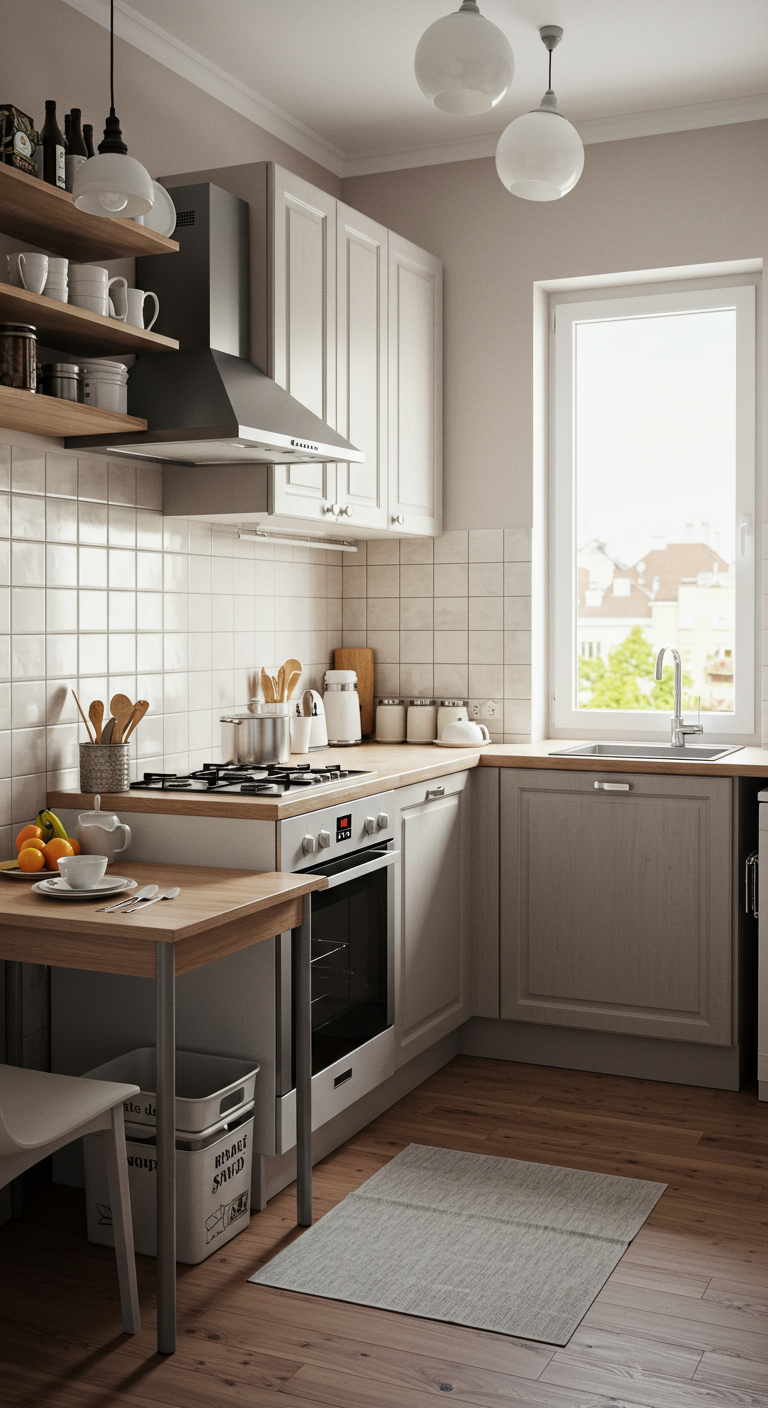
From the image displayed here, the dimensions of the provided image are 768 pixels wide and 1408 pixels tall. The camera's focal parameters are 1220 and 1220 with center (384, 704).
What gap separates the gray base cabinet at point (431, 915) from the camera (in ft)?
10.6

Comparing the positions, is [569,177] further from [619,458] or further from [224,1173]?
[224,1173]

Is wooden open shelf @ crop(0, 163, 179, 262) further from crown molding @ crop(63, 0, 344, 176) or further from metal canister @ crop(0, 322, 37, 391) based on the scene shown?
crown molding @ crop(63, 0, 344, 176)

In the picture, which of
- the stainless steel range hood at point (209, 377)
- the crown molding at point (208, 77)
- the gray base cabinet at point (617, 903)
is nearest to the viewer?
the stainless steel range hood at point (209, 377)

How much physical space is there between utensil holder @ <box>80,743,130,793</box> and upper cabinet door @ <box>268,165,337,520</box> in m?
0.78

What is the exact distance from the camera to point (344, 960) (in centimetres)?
290

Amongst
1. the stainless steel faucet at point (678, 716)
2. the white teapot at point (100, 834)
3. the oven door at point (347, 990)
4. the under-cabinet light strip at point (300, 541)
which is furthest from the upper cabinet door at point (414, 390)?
the white teapot at point (100, 834)

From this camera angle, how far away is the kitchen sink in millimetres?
3721

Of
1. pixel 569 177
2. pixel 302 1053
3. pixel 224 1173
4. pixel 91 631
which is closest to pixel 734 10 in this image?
pixel 569 177

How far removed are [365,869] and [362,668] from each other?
1350mm

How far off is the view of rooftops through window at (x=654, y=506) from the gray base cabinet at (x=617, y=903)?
683mm

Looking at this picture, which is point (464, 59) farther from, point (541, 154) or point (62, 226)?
point (62, 226)

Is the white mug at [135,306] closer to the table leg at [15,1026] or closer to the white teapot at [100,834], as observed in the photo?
the white teapot at [100,834]

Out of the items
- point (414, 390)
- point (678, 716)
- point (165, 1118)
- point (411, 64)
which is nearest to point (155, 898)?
point (165, 1118)

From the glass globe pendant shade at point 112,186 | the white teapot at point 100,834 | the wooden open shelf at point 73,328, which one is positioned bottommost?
the white teapot at point 100,834
